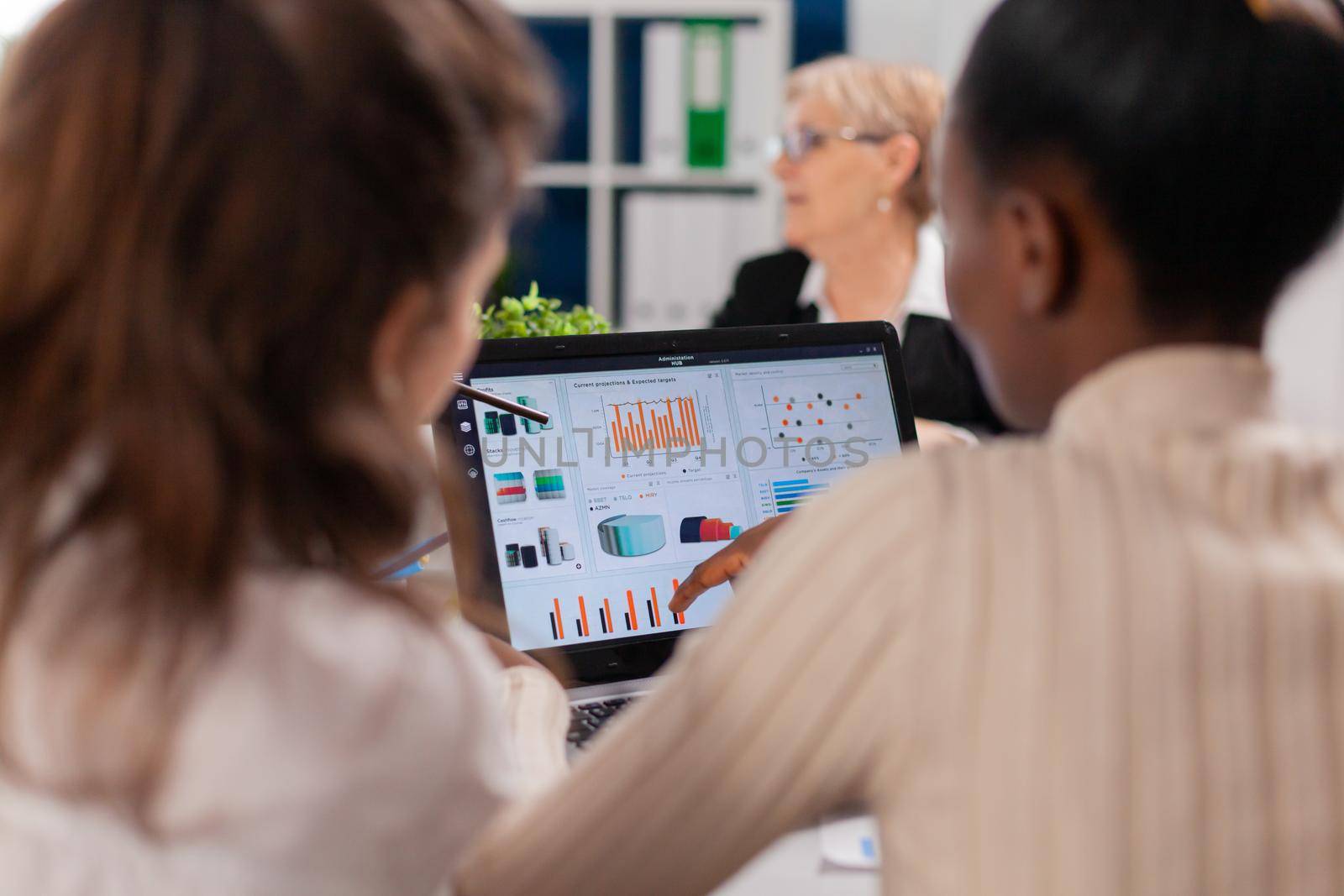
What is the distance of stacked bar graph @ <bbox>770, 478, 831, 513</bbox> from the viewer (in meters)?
1.12

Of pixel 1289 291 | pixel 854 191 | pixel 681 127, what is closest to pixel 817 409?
pixel 1289 291

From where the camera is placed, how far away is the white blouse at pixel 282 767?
469mm

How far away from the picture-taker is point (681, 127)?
111 inches

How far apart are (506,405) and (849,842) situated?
0.44 m

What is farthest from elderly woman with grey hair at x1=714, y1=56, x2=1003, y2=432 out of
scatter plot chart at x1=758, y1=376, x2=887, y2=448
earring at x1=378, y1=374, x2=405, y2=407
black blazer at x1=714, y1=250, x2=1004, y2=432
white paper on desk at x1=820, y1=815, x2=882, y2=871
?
earring at x1=378, y1=374, x2=405, y2=407

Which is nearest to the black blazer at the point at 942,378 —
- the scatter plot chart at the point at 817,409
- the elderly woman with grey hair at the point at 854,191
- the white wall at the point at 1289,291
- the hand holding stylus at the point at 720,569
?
the elderly woman with grey hair at the point at 854,191

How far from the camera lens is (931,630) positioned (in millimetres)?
498

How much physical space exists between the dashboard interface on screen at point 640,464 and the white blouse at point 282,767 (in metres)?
0.53

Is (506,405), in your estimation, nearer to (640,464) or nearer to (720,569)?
(640,464)

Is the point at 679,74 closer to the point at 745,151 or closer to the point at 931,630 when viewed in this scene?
the point at 745,151

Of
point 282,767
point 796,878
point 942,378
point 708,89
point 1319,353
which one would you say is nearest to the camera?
point 282,767

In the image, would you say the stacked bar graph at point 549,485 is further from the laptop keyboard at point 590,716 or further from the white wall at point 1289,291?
the white wall at point 1289,291

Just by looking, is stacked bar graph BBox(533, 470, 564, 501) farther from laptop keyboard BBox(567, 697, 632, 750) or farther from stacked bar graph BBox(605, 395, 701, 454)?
laptop keyboard BBox(567, 697, 632, 750)

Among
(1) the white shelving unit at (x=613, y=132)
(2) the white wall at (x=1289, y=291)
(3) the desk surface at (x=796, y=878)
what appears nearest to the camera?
(2) the white wall at (x=1289, y=291)
